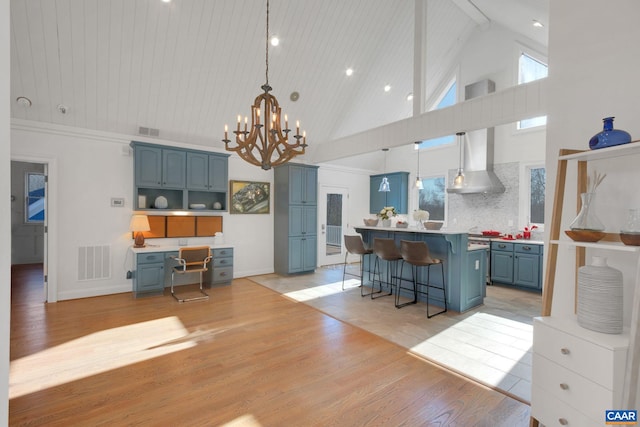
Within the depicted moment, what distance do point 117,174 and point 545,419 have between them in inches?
241

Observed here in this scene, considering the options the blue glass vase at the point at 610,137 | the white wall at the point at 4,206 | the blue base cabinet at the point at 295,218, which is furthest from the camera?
the blue base cabinet at the point at 295,218

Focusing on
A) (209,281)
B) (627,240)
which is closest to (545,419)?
(627,240)

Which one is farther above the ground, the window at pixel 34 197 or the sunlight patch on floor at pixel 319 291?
the window at pixel 34 197

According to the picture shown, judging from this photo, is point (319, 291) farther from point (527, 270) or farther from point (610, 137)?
point (610, 137)

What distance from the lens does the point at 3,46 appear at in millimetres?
941

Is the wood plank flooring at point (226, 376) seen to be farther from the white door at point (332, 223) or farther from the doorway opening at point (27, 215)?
the doorway opening at point (27, 215)

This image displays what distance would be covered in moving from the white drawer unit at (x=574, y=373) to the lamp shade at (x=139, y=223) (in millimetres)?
5322

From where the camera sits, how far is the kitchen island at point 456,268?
14.0 ft

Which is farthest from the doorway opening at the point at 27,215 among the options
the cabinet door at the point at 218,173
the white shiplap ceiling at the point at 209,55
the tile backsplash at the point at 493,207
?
the tile backsplash at the point at 493,207

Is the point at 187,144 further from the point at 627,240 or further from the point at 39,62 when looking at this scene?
the point at 627,240

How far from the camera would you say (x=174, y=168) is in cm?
535

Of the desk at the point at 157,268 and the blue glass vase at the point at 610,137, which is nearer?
the blue glass vase at the point at 610,137

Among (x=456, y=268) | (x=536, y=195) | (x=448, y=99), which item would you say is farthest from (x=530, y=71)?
(x=456, y=268)

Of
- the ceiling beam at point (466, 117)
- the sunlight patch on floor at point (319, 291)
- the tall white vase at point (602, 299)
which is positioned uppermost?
the ceiling beam at point (466, 117)
